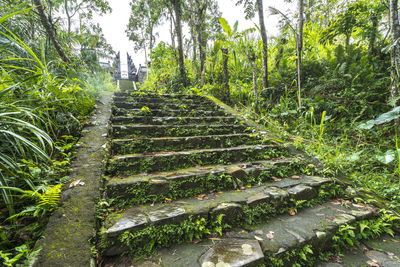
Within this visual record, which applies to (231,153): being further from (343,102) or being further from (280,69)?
(280,69)

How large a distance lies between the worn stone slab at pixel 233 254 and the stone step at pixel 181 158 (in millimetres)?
869

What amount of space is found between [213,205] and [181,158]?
2.15 feet

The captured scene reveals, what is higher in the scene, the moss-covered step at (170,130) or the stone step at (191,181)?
the moss-covered step at (170,130)

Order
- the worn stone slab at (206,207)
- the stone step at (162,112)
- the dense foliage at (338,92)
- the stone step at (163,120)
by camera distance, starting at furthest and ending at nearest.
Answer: the stone step at (162,112), the stone step at (163,120), the dense foliage at (338,92), the worn stone slab at (206,207)

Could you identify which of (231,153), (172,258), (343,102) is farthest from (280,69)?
(172,258)

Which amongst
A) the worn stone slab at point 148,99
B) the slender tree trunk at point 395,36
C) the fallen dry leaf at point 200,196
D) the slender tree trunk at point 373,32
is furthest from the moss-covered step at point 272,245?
the slender tree trunk at point 373,32

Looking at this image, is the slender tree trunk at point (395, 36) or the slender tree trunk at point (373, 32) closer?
the slender tree trunk at point (395, 36)

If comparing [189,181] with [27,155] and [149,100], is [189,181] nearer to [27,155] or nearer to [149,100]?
[27,155]

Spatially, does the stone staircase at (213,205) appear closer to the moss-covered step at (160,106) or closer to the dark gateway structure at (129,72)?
the moss-covered step at (160,106)

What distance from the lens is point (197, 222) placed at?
1.14 m

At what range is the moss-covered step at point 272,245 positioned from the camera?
3.17 feet

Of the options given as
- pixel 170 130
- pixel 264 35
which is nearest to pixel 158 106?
pixel 170 130

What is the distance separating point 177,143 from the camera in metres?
2.07

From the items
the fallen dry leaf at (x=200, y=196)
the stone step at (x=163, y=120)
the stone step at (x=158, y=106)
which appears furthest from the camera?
the stone step at (x=158, y=106)
